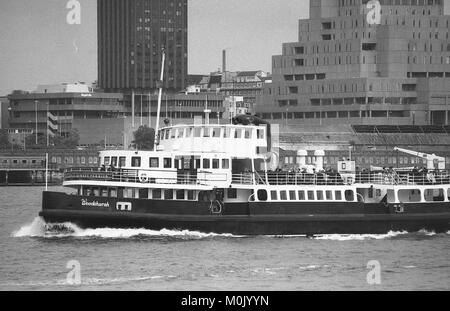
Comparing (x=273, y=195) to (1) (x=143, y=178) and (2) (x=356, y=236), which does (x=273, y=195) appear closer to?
(2) (x=356, y=236)

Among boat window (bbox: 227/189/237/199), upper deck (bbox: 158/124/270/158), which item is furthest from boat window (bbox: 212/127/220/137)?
boat window (bbox: 227/189/237/199)

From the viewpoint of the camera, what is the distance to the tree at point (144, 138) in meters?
167

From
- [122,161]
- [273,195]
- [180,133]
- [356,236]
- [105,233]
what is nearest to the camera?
[105,233]

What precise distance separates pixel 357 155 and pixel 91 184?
101 m

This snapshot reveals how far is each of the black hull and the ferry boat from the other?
0.05m

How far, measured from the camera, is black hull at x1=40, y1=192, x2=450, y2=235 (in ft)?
233

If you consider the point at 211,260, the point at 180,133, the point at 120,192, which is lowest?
the point at 211,260

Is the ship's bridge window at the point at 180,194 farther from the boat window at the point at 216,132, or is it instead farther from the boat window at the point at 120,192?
the boat window at the point at 216,132

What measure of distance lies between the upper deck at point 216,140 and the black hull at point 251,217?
4034mm

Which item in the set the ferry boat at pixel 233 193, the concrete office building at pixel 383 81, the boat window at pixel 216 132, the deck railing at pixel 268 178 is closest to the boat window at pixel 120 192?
the ferry boat at pixel 233 193

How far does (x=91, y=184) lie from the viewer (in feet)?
233

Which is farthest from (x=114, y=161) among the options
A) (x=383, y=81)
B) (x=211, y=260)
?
(x=383, y=81)

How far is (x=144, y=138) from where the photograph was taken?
169m

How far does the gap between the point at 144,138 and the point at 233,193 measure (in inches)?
3798
